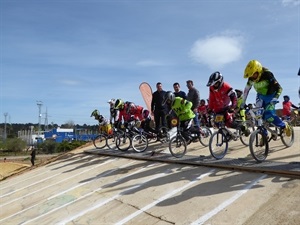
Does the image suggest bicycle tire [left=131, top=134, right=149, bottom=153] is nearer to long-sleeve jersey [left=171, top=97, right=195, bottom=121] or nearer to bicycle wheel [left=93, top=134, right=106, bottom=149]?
long-sleeve jersey [left=171, top=97, right=195, bottom=121]

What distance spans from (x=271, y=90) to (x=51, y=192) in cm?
605

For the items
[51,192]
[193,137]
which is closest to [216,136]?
[193,137]

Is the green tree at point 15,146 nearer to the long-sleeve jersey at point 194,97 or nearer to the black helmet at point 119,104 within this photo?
the black helmet at point 119,104

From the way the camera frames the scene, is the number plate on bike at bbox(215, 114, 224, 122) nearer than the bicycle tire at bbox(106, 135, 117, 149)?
Yes

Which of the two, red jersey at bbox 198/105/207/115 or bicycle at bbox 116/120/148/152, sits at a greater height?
red jersey at bbox 198/105/207/115

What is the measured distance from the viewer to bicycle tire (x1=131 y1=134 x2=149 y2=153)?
1146cm

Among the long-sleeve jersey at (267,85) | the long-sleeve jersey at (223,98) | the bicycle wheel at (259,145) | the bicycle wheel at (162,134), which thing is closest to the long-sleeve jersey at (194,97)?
the bicycle wheel at (162,134)

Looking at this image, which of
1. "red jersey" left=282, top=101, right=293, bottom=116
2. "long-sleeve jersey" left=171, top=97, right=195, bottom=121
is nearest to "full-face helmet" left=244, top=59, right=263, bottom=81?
"long-sleeve jersey" left=171, top=97, right=195, bottom=121

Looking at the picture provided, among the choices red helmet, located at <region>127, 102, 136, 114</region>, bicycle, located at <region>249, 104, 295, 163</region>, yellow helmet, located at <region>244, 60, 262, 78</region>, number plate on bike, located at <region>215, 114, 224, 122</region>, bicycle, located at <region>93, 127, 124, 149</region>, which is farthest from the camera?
bicycle, located at <region>93, 127, 124, 149</region>

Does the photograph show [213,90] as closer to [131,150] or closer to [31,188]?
→ [131,150]

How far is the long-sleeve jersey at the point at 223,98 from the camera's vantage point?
27.0 feet

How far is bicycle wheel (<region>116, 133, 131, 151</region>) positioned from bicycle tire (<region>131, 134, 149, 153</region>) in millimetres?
579

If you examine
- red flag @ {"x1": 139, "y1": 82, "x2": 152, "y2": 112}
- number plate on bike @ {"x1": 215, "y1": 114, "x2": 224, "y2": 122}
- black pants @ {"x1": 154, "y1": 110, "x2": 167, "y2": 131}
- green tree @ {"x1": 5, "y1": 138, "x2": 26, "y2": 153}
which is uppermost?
red flag @ {"x1": 139, "y1": 82, "x2": 152, "y2": 112}

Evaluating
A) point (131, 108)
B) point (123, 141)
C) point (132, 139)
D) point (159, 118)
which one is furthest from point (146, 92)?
point (132, 139)
